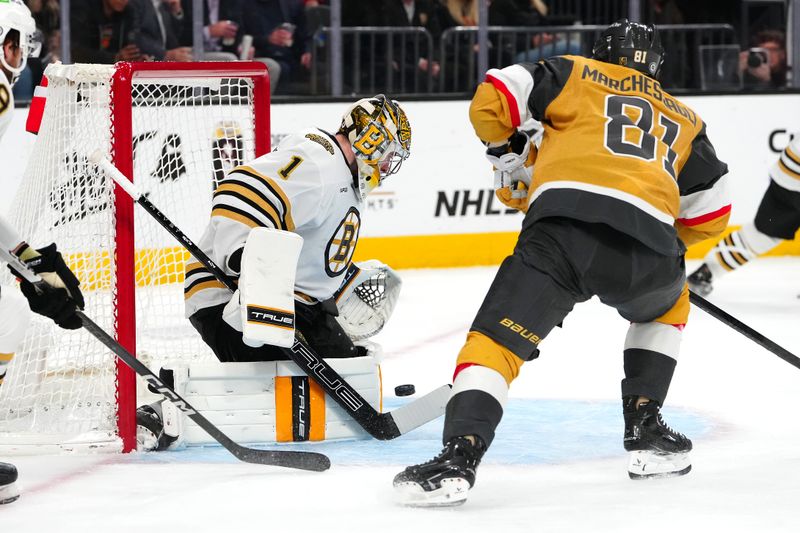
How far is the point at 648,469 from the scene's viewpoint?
2.71 m

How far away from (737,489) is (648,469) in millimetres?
177

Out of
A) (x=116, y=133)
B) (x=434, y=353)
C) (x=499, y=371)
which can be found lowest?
(x=434, y=353)

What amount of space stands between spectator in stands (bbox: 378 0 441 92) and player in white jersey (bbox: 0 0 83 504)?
151 inches

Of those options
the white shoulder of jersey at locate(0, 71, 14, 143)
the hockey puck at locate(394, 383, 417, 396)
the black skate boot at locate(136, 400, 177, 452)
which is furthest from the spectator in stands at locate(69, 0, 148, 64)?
the white shoulder of jersey at locate(0, 71, 14, 143)

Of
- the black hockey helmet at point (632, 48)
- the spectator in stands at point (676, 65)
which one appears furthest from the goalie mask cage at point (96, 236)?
the spectator in stands at point (676, 65)

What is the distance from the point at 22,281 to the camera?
8.68ft

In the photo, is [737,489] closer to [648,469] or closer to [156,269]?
[648,469]

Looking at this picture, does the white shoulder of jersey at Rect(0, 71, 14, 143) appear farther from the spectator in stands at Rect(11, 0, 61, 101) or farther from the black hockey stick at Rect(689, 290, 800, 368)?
the spectator in stands at Rect(11, 0, 61, 101)

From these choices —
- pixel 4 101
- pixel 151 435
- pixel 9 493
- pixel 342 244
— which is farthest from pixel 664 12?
pixel 9 493


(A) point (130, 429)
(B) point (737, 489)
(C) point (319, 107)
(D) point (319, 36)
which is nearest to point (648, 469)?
(B) point (737, 489)

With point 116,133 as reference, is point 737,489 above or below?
below

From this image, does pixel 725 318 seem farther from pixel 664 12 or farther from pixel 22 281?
pixel 664 12

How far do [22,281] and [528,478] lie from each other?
108cm

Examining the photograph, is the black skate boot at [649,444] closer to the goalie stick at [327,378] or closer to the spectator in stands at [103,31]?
the goalie stick at [327,378]
